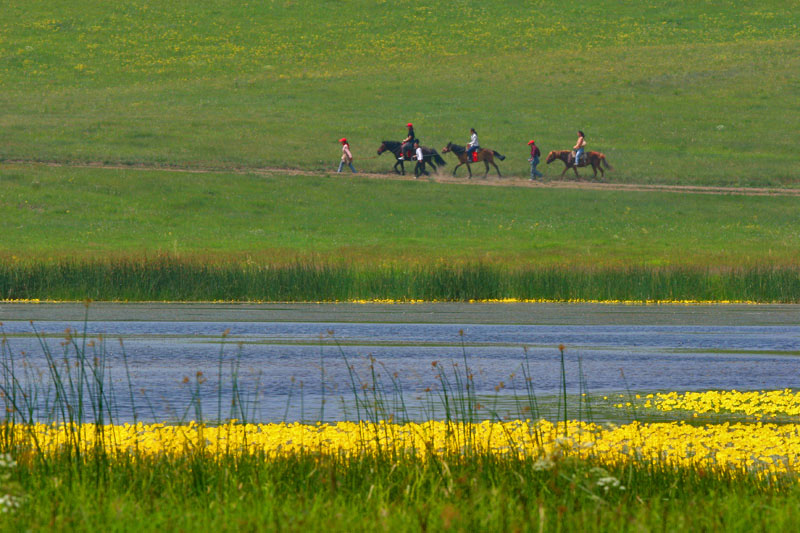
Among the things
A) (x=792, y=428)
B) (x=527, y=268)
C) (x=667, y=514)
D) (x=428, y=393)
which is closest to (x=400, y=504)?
(x=667, y=514)

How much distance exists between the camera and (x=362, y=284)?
31844mm

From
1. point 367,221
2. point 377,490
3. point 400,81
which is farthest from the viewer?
point 400,81

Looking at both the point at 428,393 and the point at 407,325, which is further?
the point at 407,325

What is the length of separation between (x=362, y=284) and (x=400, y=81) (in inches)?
2289

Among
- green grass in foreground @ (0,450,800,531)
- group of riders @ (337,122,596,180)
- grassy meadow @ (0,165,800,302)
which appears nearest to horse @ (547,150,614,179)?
group of riders @ (337,122,596,180)

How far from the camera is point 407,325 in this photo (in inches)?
1008

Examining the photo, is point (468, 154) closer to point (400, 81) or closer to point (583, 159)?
point (583, 159)

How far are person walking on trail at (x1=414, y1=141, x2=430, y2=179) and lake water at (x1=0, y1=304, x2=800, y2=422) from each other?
28686 millimetres

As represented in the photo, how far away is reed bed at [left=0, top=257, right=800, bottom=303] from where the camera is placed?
3083 centimetres

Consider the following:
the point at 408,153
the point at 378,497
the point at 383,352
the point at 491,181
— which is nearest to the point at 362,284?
the point at 383,352

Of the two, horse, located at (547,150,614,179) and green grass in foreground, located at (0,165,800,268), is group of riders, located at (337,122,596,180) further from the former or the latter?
green grass in foreground, located at (0,165,800,268)

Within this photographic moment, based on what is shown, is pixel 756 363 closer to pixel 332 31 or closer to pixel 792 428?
pixel 792 428

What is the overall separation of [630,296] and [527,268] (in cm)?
364

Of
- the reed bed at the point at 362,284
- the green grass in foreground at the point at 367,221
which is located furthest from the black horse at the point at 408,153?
the reed bed at the point at 362,284
